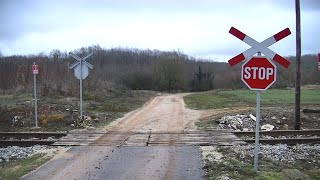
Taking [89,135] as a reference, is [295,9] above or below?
above

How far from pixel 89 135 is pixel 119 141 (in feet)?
5.95

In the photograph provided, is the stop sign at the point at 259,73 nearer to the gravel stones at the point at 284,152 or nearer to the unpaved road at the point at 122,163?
the unpaved road at the point at 122,163

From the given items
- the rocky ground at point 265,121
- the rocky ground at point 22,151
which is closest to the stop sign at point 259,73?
the rocky ground at point 22,151

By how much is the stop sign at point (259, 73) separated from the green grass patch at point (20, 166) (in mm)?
5774

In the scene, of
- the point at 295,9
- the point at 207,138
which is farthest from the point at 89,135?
the point at 295,9

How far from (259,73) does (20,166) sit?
662 cm

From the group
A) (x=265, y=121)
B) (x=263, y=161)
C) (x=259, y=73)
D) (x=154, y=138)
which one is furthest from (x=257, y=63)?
(x=265, y=121)

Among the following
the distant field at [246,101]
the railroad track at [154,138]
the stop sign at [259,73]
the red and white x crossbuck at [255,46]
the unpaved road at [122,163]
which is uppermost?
the red and white x crossbuck at [255,46]

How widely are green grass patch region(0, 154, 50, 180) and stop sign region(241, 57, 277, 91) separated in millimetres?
5774

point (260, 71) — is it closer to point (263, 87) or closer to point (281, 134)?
point (263, 87)

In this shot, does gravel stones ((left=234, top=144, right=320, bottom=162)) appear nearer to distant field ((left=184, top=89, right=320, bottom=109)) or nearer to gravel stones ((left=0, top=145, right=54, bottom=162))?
gravel stones ((left=0, top=145, right=54, bottom=162))

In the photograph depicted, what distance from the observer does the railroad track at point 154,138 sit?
14.1 m

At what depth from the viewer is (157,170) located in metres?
9.98

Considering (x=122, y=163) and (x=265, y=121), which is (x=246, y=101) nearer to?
(x=265, y=121)
